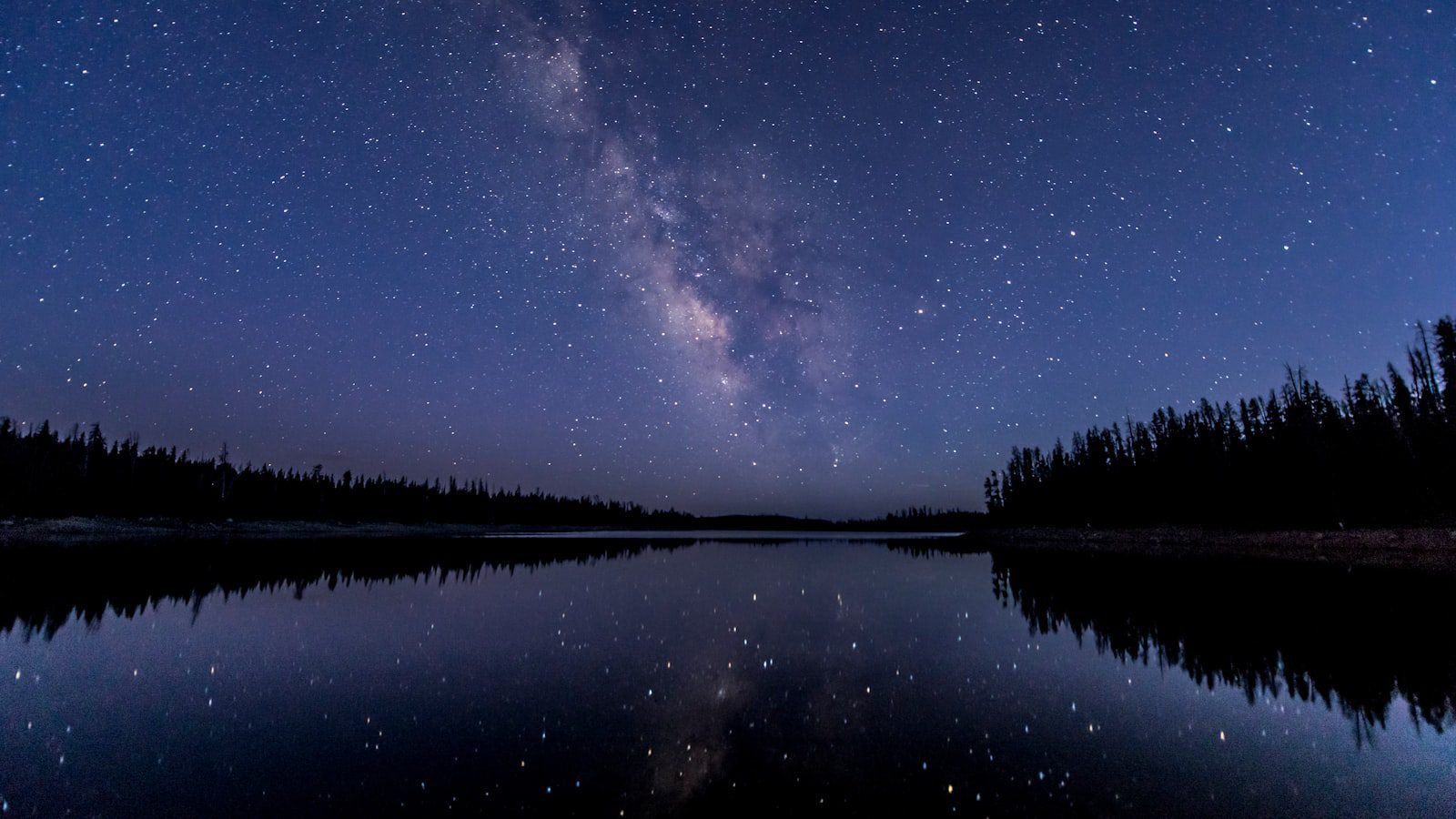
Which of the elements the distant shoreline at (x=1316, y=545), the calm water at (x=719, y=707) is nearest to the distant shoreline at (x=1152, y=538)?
the distant shoreline at (x=1316, y=545)

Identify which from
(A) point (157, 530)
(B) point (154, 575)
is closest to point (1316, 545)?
(B) point (154, 575)

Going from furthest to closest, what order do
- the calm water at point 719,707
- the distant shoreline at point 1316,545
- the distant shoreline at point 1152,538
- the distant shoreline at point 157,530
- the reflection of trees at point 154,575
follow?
the distant shoreline at point 157,530 → the distant shoreline at point 1152,538 → the distant shoreline at point 1316,545 → the reflection of trees at point 154,575 → the calm water at point 719,707

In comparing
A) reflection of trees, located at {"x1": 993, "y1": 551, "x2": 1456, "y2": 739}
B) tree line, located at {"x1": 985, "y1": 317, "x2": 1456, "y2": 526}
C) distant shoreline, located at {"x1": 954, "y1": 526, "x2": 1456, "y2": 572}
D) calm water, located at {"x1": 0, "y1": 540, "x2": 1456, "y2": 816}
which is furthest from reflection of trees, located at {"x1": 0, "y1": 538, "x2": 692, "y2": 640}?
tree line, located at {"x1": 985, "y1": 317, "x2": 1456, "y2": 526}

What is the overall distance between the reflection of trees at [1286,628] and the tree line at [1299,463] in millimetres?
37098

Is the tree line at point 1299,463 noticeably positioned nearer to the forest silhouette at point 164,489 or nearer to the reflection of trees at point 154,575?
the reflection of trees at point 154,575

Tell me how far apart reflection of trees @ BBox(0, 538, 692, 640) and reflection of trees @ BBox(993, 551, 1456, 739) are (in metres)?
29.2

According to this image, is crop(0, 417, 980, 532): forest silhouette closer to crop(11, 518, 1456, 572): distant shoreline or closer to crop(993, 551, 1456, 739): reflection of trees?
crop(11, 518, 1456, 572): distant shoreline

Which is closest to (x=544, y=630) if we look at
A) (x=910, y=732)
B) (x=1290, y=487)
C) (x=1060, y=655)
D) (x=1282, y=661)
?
(x=910, y=732)

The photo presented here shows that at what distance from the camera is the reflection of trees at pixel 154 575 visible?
20.1 m

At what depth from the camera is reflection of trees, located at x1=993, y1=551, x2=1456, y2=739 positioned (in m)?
12.0

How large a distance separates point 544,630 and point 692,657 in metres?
5.71

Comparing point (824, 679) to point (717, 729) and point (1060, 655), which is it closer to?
point (717, 729)

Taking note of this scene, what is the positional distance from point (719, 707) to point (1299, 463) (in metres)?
87.3

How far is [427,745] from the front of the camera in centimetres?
887
